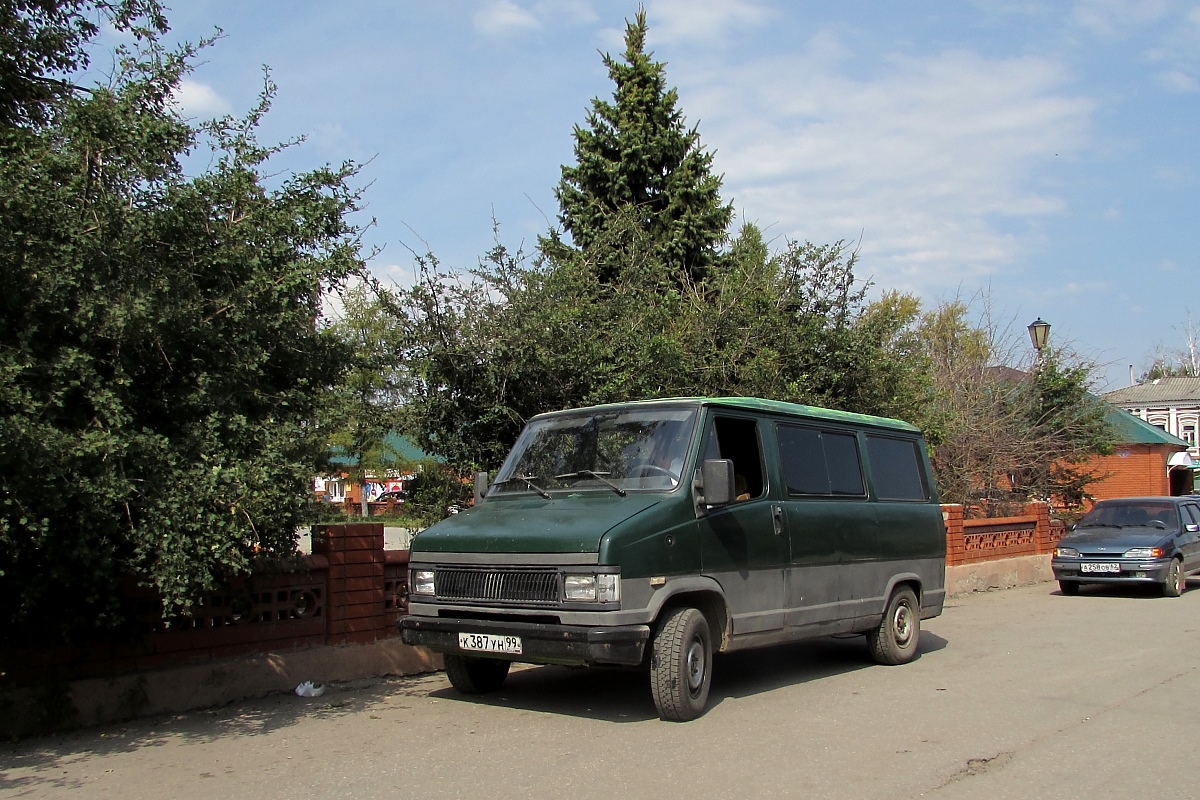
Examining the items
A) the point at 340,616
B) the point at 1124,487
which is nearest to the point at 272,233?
the point at 340,616

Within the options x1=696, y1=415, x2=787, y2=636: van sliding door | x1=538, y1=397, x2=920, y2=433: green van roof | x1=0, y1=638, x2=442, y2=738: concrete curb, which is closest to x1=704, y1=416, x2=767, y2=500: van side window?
x1=696, y1=415, x2=787, y2=636: van sliding door

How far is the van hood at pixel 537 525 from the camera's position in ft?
22.7

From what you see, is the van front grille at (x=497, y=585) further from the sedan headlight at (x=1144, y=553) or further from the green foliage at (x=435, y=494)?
the sedan headlight at (x=1144, y=553)

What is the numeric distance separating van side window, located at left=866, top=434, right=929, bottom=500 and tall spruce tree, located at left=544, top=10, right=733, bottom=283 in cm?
967

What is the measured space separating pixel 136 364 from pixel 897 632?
7.30 m

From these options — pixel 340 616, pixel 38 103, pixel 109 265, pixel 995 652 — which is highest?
pixel 38 103

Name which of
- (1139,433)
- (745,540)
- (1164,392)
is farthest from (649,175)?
(1164,392)

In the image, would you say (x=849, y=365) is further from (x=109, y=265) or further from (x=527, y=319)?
(x=109, y=265)

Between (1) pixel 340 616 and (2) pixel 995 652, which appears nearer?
(1) pixel 340 616

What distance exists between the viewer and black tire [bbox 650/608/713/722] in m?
7.00

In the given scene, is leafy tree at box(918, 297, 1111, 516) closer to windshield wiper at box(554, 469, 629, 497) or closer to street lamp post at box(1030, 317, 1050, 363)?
street lamp post at box(1030, 317, 1050, 363)

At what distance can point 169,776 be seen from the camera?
5.94 meters

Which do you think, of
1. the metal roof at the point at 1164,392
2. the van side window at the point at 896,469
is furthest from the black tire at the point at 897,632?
the metal roof at the point at 1164,392

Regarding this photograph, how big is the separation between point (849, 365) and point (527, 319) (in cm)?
578
